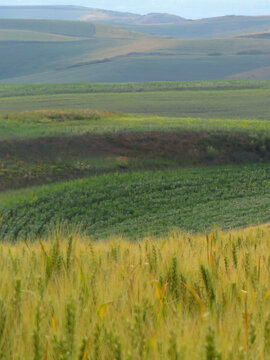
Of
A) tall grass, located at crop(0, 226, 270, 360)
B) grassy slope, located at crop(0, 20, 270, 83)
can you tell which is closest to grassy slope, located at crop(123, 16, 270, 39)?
grassy slope, located at crop(0, 20, 270, 83)

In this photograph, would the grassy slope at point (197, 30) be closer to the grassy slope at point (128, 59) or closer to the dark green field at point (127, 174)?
the grassy slope at point (128, 59)

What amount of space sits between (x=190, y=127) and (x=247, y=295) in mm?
21076

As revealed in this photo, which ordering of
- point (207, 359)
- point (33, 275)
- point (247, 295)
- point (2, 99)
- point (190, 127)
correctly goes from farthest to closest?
1. point (2, 99)
2. point (190, 127)
3. point (33, 275)
4. point (247, 295)
5. point (207, 359)

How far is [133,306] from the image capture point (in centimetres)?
168

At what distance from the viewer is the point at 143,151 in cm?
1969

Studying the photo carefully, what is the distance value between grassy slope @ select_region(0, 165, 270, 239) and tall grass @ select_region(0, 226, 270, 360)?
830 centimetres

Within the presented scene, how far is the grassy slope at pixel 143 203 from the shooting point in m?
11.9

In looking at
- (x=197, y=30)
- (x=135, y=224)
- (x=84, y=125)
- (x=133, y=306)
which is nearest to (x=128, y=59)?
(x=84, y=125)

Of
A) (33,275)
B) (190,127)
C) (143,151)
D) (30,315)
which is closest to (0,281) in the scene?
(33,275)

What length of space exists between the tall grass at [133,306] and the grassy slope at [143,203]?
27.2ft

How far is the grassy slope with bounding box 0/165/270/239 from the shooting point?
11938 millimetres

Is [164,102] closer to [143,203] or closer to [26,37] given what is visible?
[143,203]

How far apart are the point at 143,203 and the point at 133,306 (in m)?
12.6

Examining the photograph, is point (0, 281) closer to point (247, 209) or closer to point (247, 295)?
point (247, 295)
